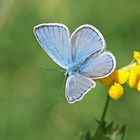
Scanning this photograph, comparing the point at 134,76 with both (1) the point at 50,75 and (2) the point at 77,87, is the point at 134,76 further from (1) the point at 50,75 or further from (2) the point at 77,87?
(1) the point at 50,75

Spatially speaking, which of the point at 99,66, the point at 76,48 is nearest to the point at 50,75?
the point at 76,48

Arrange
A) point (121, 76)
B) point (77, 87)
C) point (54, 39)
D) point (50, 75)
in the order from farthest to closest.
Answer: point (50, 75), point (121, 76), point (54, 39), point (77, 87)

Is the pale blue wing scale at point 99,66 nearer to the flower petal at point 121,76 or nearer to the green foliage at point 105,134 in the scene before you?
the flower petal at point 121,76

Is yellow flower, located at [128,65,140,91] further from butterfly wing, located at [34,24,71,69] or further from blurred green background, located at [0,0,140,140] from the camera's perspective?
blurred green background, located at [0,0,140,140]

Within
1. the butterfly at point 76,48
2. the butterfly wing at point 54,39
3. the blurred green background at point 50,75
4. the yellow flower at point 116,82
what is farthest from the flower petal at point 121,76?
the blurred green background at point 50,75

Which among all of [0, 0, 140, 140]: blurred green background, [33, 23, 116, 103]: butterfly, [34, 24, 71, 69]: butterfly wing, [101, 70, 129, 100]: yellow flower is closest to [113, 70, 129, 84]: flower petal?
[101, 70, 129, 100]: yellow flower

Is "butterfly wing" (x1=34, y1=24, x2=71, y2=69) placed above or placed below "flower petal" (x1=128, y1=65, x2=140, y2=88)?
above
